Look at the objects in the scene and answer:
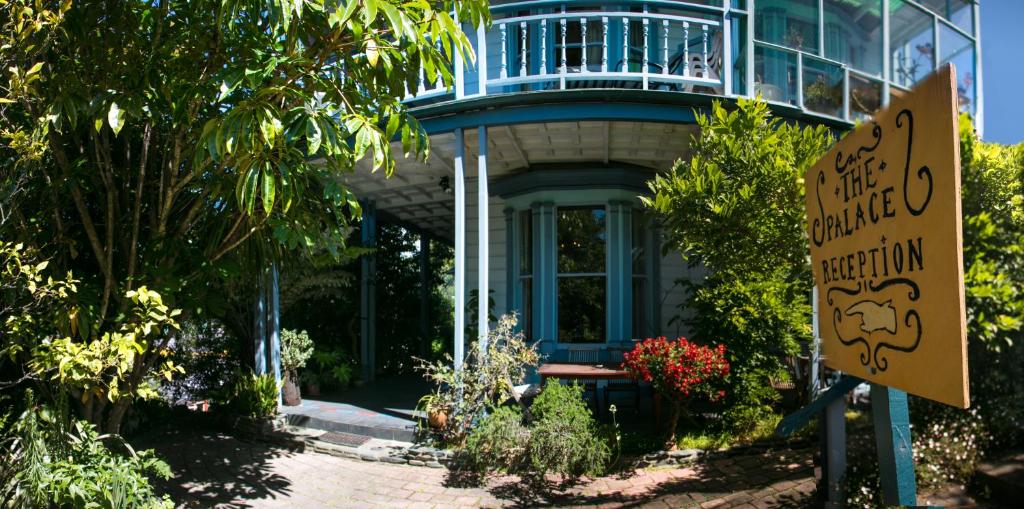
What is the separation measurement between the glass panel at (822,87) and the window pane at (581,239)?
3.06m

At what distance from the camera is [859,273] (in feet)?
6.26

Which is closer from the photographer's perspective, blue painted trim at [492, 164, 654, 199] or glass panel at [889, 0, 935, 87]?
glass panel at [889, 0, 935, 87]

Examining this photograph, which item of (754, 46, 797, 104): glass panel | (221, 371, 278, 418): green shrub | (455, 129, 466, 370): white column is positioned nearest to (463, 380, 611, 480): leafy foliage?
(455, 129, 466, 370): white column

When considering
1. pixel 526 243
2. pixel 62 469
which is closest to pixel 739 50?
pixel 526 243

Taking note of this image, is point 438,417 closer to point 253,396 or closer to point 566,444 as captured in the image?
point 566,444

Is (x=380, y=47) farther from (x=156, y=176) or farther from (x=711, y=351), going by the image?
(x=711, y=351)

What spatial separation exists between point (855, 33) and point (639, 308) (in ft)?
17.5

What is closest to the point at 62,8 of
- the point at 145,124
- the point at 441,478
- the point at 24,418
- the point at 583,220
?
the point at 145,124

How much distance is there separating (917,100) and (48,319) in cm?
477

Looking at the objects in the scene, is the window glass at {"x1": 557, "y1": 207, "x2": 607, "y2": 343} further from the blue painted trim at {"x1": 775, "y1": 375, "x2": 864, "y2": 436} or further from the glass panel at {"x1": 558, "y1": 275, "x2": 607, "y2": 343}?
the blue painted trim at {"x1": 775, "y1": 375, "x2": 864, "y2": 436}

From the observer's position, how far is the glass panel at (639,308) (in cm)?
845

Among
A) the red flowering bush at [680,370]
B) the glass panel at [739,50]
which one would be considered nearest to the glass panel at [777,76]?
the glass panel at [739,50]

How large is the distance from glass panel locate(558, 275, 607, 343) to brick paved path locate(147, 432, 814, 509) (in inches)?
115

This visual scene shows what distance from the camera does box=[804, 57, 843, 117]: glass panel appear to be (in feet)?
22.4
